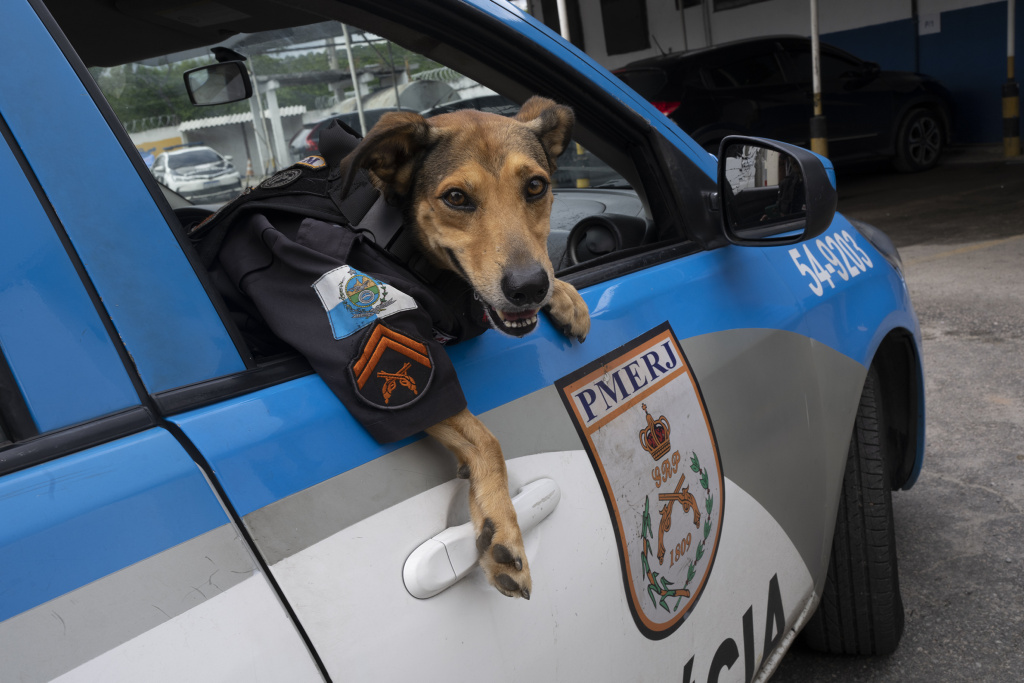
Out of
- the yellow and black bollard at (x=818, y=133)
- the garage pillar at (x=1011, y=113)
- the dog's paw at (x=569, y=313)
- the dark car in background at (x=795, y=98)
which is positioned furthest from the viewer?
the garage pillar at (x=1011, y=113)

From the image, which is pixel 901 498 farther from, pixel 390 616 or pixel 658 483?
pixel 390 616

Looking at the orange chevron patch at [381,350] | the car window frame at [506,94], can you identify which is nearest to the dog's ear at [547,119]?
the car window frame at [506,94]

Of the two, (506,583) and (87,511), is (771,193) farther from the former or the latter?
(87,511)

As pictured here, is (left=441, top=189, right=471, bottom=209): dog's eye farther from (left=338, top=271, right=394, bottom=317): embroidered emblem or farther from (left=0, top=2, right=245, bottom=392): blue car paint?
(left=0, top=2, right=245, bottom=392): blue car paint

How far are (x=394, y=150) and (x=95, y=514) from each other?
33.5 inches

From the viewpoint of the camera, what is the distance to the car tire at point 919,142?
11.9m

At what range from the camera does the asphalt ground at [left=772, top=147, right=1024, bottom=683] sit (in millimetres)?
2439

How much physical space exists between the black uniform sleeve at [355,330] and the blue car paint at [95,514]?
24cm

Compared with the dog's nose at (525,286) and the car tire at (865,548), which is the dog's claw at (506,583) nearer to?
→ the dog's nose at (525,286)

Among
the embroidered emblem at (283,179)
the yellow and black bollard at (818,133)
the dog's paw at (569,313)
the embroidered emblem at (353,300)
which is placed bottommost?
the yellow and black bollard at (818,133)

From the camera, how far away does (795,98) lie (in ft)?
37.3

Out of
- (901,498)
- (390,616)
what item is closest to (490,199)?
(390,616)

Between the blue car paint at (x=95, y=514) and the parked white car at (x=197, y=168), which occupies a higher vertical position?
the blue car paint at (x=95, y=514)

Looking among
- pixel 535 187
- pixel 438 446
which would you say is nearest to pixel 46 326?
pixel 438 446
